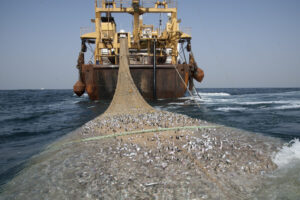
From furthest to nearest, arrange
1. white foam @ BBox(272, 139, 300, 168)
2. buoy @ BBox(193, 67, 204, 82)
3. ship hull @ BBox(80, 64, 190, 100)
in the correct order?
buoy @ BBox(193, 67, 204, 82) → ship hull @ BBox(80, 64, 190, 100) → white foam @ BBox(272, 139, 300, 168)

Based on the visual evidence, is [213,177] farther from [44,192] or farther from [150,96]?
[150,96]

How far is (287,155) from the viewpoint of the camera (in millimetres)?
4977

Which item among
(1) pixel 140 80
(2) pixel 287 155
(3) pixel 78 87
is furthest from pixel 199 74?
(2) pixel 287 155

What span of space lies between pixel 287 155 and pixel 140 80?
14.2 metres

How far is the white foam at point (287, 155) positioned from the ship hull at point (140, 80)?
→ 1223 centimetres

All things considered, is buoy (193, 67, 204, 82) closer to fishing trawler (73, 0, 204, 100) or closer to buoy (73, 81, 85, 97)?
fishing trawler (73, 0, 204, 100)

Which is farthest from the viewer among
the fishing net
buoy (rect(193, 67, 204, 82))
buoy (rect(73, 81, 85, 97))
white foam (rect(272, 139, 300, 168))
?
buoy (rect(193, 67, 204, 82))

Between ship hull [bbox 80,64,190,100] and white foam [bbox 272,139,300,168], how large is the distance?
482 inches

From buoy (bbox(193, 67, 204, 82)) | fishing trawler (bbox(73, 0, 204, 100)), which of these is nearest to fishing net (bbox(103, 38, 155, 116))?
fishing trawler (bbox(73, 0, 204, 100))

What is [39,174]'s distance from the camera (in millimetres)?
4336

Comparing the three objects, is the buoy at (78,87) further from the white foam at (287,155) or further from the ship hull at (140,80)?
the white foam at (287,155)

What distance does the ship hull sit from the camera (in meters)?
17.8

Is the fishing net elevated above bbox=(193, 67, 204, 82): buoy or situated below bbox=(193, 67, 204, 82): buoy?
below

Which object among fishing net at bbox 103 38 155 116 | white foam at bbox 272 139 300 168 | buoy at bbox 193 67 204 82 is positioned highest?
buoy at bbox 193 67 204 82
